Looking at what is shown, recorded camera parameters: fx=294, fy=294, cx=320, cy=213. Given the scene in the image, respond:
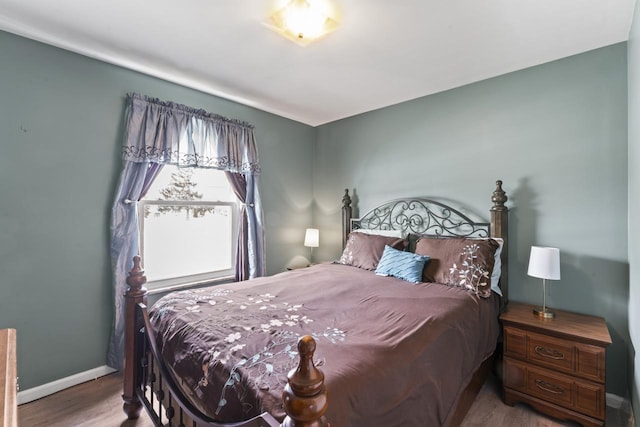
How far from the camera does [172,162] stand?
2.73 meters

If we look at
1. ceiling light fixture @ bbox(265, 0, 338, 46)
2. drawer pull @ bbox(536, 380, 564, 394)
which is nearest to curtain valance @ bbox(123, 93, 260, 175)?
ceiling light fixture @ bbox(265, 0, 338, 46)

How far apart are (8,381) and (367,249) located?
101 inches

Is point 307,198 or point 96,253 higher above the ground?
point 307,198

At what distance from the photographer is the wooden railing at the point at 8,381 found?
74 cm

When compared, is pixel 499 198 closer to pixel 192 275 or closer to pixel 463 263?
pixel 463 263

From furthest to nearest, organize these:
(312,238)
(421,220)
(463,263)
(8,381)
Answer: (312,238) < (421,220) < (463,263) < (8,381)

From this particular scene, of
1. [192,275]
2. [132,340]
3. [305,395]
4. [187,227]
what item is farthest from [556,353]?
[187,227]

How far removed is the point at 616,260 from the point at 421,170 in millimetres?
1681

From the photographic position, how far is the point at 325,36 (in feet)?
6.89

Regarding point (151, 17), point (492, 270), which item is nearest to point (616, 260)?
point (492, 270)

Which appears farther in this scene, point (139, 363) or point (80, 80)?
point (80, 80)

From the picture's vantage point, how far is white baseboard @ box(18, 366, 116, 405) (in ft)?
6.73

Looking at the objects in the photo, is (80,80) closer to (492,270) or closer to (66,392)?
(66,392)

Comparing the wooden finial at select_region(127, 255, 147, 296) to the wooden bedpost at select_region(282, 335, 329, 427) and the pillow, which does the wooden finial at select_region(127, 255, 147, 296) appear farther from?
the pillow
